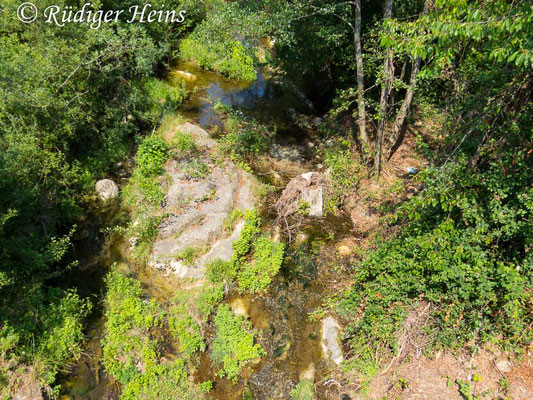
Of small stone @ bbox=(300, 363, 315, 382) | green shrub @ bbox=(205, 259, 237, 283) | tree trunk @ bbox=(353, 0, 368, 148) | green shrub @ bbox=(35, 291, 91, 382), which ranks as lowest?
small stone @ bbox=(300, 363, 315, 382)

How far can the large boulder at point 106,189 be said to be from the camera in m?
10.5

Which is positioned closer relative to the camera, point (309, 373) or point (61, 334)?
point (309, 373)

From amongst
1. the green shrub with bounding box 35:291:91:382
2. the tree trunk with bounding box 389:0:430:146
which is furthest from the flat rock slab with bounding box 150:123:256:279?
the tree trunk with bounding box 389:0:430:146

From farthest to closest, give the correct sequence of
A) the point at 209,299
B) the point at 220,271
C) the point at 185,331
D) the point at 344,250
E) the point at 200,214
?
the point at 200,214, the point at 344,250, the point at 220,271, the point at 209,299, the point at 185,331

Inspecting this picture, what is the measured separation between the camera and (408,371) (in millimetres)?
6426

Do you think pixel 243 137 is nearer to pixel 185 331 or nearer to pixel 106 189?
pixel 106 189

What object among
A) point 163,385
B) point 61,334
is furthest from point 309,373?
point 61,334

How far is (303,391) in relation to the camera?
259 inches

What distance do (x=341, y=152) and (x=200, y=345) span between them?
7015 millimetres

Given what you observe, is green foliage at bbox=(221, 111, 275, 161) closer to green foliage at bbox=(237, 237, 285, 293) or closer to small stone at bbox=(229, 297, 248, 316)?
green foliage at bbox=(237, 237, 285, 293)

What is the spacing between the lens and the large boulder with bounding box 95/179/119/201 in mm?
10531

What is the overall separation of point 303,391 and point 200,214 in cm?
523

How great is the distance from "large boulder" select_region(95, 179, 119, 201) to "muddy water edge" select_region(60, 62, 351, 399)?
398mm

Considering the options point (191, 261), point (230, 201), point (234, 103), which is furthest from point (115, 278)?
point (234, 103)
